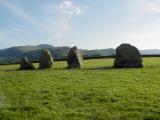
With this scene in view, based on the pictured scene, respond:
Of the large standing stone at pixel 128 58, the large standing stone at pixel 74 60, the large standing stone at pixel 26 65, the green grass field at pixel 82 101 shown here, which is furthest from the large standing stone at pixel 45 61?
the green grass field at pixel 82 101

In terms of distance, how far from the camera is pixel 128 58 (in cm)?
4050

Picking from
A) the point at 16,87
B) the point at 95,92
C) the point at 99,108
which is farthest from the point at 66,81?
the point at 99,108

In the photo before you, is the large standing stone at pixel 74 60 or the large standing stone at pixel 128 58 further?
the large standing stone at pixel 74 60

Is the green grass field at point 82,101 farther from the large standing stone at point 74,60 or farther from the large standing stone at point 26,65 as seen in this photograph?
the large standing stone at point 26,65

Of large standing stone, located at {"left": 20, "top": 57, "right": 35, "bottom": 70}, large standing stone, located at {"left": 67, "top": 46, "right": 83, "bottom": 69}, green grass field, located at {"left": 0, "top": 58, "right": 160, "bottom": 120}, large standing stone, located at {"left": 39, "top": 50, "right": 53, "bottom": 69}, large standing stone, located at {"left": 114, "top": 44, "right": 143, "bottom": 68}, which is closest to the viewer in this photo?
Answer: green grass field, located at {"left": 0, "top": 58, "right": 160, "bottom": 120}

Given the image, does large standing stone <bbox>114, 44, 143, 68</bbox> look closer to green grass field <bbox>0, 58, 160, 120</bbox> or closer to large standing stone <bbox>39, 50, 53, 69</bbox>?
large standing stone <bbox>39, 50, 53, 69</bbox>

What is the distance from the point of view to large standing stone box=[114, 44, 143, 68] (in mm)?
39938

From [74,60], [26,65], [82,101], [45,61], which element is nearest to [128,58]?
[74,60]

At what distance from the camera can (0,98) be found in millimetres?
18938

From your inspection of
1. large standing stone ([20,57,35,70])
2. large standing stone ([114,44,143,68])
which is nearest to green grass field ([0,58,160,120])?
large standing stone ([114,44,143,68])

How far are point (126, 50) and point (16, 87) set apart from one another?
21.1m

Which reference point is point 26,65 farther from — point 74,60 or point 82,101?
point 82,101

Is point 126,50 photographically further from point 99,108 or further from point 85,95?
point 99,108

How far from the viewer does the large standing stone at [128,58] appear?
39.9 m
